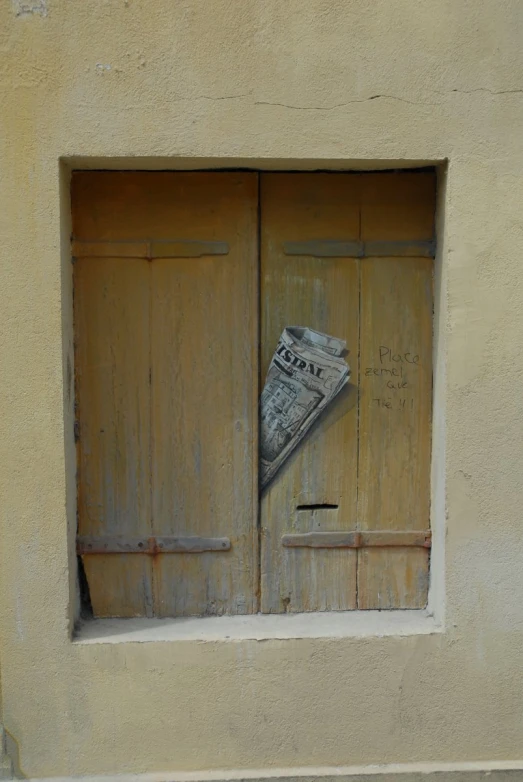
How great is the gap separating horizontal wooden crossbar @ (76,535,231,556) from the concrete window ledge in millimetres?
820

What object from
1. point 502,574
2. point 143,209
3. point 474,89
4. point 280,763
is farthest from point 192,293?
point 280,763

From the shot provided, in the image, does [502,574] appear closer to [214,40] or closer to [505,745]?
[505,745]

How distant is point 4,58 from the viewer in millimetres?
2723

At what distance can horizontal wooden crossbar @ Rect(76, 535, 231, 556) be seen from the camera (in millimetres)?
3039

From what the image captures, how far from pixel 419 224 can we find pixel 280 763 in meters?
2.15

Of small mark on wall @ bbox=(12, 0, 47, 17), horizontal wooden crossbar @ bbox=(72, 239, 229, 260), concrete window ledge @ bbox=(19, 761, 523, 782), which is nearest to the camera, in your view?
small mark on wall @ bbox=(12, 0, 47, 17)

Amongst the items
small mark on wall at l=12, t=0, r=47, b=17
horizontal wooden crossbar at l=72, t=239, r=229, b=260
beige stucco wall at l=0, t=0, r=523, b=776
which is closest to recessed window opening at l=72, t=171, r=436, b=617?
horizontal wooden crossbar at l=72, t=239, r=229, b=260

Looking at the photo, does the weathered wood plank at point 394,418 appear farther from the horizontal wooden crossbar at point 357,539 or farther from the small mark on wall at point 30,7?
the small mark on wall at point 30,7

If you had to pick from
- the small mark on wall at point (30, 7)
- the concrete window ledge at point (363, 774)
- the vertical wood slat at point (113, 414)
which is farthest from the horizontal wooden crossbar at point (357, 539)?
the small mark on wall at point (30, 7)

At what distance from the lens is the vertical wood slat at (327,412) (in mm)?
3055

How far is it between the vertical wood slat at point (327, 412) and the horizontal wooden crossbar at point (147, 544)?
0.77ft

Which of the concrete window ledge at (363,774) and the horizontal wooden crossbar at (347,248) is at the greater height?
the horizontal wooden crossbar at (347,248)

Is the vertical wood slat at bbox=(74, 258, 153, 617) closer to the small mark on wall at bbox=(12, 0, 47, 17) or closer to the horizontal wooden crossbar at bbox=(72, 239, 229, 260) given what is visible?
the horizontal wooden crossbar at bbox=(72, 239, 229, 260)

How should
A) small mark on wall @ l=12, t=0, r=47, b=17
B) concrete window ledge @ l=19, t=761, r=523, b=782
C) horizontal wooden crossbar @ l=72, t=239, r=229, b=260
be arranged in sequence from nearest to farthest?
small mark on wall @ l=12, t=0, r=47, b=17 < concrete window ledge @ l=19, t=761, r=523, b=782 < horizontal wooden crossbar @ l=72, t=239, r=229, b=260
